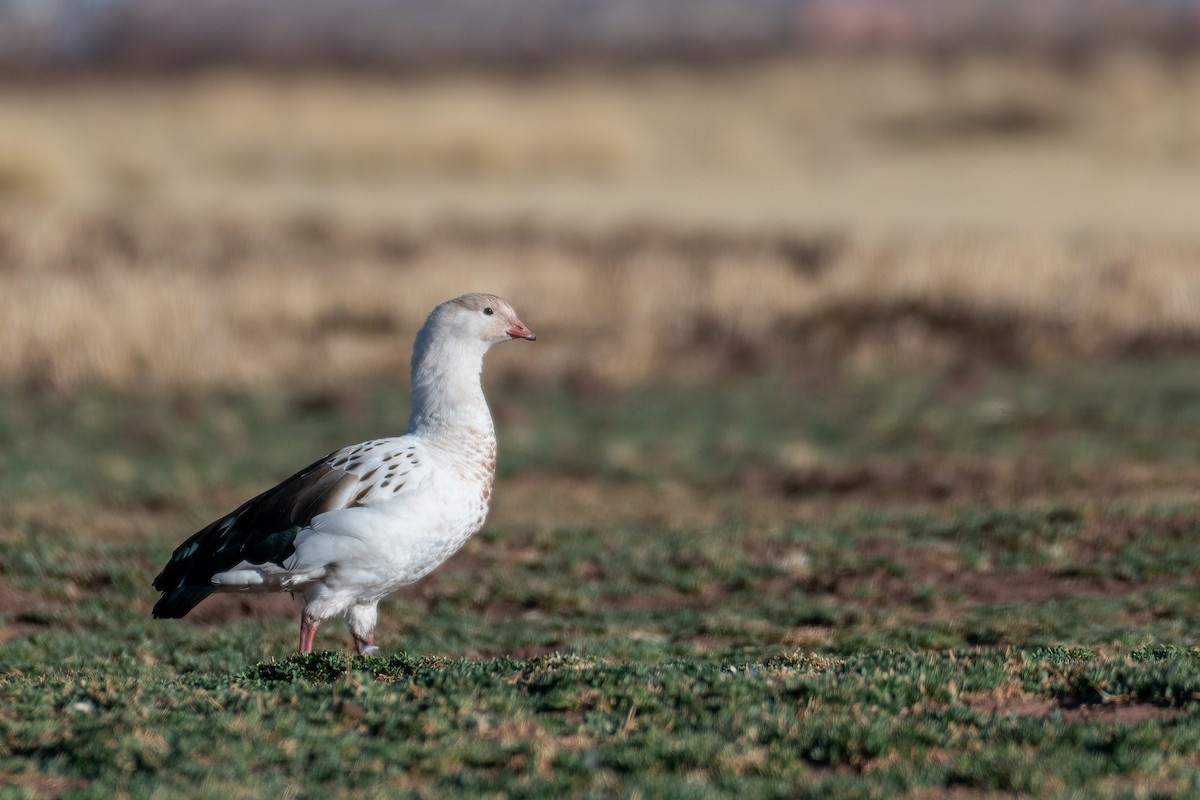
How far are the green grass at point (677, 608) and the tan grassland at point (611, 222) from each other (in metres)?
1.83

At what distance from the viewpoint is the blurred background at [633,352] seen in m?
15.0

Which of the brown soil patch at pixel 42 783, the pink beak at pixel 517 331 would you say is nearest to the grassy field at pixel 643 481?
the brown soil patch at pixel 42 783

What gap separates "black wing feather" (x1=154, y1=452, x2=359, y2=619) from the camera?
9750 mm

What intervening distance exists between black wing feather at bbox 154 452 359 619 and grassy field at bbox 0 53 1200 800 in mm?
572

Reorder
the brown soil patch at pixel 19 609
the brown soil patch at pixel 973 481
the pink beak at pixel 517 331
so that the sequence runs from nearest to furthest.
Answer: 1. the pink beak at pixel 517 331
2. the brown soil patch at pixel 19 609
3. the brown soil patch at pixel 973 481

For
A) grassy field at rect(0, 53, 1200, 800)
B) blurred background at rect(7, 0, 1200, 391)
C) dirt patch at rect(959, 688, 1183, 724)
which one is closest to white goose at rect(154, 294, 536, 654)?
grassy field at rect(0, 53, 1200, 800)

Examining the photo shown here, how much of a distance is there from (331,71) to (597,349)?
3303 inches

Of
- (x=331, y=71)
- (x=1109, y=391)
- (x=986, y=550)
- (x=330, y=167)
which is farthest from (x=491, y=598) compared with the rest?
(x=331, y=71)

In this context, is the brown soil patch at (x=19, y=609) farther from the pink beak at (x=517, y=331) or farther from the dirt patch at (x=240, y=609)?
the pink beak at (x=517, y=331)

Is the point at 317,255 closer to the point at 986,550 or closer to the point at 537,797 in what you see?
the point at 986,550

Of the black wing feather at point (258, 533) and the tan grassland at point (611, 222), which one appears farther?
the tan grassland at point (611, 222)

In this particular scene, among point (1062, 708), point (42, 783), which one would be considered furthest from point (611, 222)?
point (42, 783)

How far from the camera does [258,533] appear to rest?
388 inches

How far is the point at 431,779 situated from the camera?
7.53 metres
